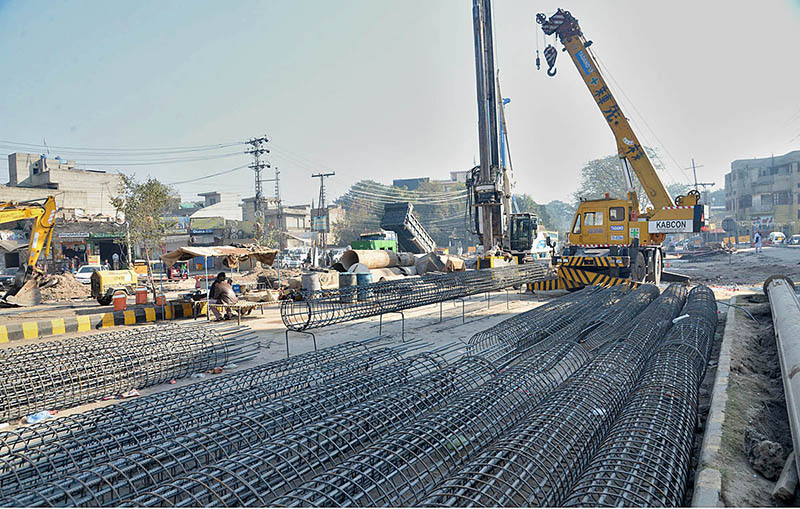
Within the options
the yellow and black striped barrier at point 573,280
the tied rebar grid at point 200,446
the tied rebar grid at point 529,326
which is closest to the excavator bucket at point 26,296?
the tied rebar grid at point 529,326

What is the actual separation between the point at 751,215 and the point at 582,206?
53.2 meters

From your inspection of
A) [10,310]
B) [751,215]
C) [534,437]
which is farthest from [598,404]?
[751,215]

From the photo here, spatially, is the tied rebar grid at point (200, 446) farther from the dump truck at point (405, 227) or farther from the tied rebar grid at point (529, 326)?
the dump truck at point (405, 227)

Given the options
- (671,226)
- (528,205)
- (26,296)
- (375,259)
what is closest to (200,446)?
(671,226)

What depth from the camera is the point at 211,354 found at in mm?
6516

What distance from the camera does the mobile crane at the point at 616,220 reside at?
1254 cm

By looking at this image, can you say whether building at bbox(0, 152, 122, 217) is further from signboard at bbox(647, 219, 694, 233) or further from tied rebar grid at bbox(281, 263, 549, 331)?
signboard at bbox(647, 219, 694, 233)

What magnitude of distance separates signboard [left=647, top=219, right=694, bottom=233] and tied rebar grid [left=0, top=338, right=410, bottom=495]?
10434 mm

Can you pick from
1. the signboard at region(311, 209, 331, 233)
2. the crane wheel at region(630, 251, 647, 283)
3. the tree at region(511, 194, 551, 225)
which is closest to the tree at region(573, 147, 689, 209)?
the tree at region(511, 194, 551, 225)

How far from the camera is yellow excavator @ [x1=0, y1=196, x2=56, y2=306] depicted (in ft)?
44.8

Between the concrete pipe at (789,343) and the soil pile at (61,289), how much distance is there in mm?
17505

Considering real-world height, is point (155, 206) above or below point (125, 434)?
above

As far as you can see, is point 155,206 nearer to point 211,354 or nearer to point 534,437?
point 211,354

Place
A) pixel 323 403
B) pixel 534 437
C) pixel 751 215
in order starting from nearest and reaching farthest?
pixel 534 437, pixel 323 403, pixel 751 215
